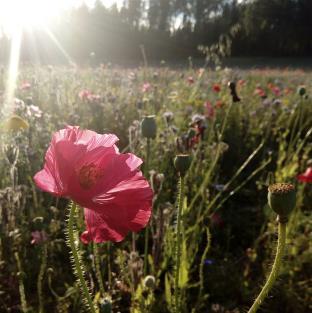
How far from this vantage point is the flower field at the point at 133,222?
0.75 metres

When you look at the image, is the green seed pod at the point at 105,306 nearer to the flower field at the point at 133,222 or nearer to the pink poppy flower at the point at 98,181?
the flower field at the point at 133,222

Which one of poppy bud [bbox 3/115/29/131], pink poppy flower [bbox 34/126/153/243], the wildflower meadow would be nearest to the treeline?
the wildflower meadow

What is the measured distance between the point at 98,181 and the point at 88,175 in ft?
0.06

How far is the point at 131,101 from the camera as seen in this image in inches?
146

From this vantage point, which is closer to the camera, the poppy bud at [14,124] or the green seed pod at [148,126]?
the green seed pod at [148,126]

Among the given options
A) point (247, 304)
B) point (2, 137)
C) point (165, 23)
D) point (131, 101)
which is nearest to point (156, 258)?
point (247, 304)

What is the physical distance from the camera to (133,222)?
0.76 metres

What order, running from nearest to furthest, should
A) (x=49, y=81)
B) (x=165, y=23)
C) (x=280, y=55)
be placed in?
(x=49, y=81)
(x=280, y=55)
(x=165, y=23)

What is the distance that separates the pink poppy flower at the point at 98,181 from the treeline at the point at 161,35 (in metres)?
11.4

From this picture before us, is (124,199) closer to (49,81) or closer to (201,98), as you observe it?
(49,81)

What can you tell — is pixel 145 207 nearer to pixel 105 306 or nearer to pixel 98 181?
pixel 98 181

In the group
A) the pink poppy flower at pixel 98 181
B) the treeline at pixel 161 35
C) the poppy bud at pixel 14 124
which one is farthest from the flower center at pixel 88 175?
the treeline at pixel 161 35

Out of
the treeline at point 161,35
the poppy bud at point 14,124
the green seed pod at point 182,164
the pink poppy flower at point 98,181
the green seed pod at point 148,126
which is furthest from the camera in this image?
the treeline at point 161,35

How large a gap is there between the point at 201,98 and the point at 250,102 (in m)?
0.45
